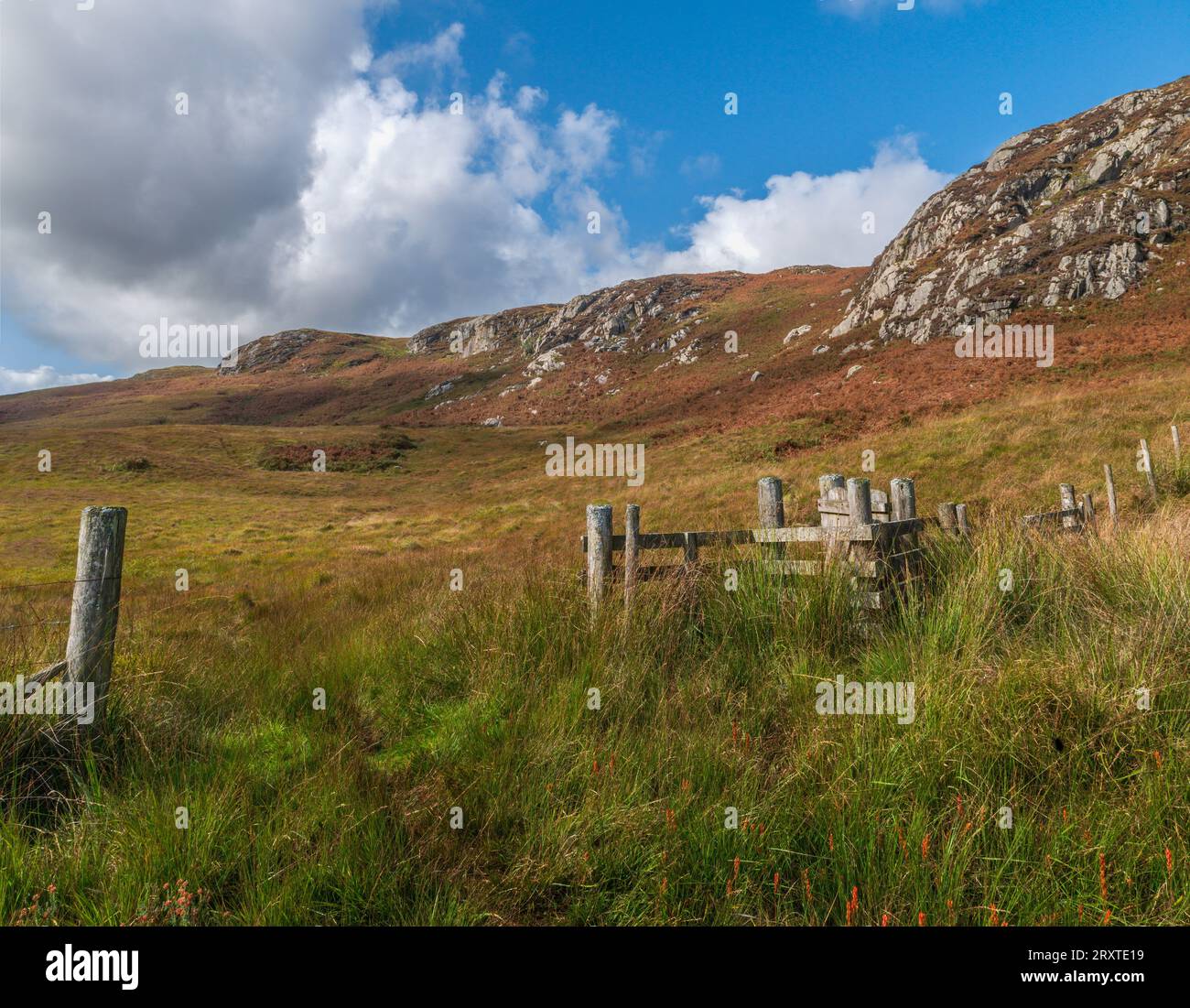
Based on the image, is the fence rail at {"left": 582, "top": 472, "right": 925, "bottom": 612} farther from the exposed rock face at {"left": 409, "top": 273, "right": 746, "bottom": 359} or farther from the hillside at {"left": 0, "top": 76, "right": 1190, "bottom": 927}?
the exposed rock face at {"left": 409, "top": 273, "right": 746, "bottom": 359}

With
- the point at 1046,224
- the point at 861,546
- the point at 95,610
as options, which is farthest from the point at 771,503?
the point at 1046,224

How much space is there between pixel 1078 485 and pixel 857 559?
1291 centimetres

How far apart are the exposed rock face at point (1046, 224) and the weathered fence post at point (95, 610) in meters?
41.9

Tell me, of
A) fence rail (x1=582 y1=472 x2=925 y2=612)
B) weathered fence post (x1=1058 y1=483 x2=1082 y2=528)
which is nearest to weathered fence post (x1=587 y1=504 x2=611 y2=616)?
fence rail (x1=582 y1=472 x2=925 y2=612)

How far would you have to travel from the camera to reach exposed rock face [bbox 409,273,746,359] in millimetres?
87713

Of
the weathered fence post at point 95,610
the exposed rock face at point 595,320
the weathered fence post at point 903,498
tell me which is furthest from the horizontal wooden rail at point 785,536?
the exposed rock face at point 595,320

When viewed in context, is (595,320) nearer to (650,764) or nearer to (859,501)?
(859,501)

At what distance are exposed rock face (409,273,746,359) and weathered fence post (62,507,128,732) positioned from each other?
80446mm

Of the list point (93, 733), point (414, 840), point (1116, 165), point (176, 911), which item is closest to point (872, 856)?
point (414, 840)

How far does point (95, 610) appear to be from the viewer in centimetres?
337

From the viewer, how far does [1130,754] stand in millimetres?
2600

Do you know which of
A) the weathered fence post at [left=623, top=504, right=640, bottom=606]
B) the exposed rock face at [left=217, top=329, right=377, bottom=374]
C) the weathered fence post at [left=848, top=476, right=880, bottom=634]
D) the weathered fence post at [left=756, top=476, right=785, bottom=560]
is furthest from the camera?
the exposed rock face at [left=217, top=329, right=377, bottom=374]

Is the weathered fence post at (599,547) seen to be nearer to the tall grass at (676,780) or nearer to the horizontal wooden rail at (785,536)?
the horizontal wooden rail at (785,536)
